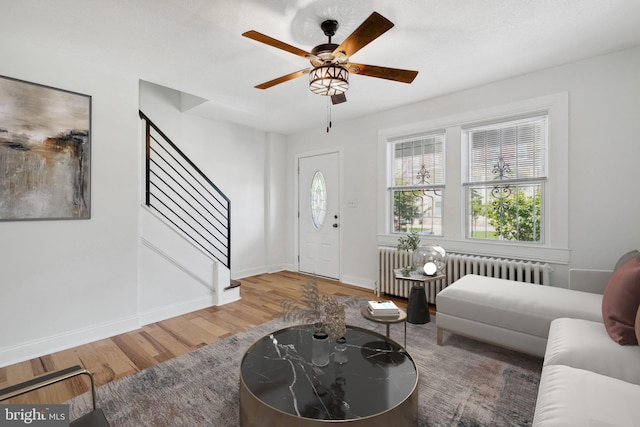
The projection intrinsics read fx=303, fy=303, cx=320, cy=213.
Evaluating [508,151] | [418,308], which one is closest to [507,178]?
[508,151]

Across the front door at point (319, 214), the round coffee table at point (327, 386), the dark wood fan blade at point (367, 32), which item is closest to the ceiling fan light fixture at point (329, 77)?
the dark wood fan blade at point (367, 32)

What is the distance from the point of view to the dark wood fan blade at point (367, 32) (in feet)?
5.35

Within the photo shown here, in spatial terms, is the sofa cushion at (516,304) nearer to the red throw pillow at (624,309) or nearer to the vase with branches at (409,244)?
the red throw pillow at (624,309)

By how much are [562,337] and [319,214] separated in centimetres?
399

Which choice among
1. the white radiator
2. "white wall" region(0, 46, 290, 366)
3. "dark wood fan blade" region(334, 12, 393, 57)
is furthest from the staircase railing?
"dark wood fan blade" region(334, 12, 393, 57)

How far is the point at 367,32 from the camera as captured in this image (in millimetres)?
1764

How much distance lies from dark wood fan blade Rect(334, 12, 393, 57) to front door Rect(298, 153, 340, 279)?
313 centimetres

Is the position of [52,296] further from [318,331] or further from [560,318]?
[560,318]

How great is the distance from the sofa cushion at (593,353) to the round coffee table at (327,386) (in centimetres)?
83

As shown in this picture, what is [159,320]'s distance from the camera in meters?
3.42

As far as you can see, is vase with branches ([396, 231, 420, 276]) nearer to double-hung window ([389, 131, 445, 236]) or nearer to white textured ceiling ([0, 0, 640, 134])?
double-hung window ([389, 131, 445, 236])

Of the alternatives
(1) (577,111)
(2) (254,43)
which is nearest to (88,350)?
(2) (254,43)

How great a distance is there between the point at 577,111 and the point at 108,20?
13.9ft

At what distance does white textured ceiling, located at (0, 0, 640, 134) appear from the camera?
213cm
